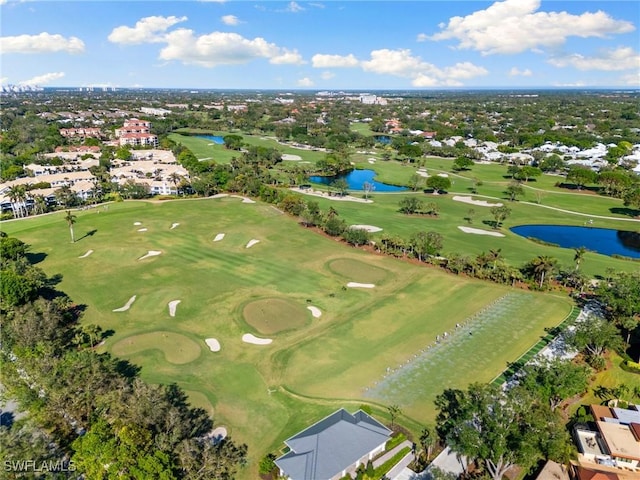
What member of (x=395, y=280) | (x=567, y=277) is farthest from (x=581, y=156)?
(x=395, y=280)

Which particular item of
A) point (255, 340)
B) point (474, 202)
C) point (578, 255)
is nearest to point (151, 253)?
point (255, 340)

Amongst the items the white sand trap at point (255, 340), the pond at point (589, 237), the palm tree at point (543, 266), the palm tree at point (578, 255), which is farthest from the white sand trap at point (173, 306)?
the pond at point (589, 237)

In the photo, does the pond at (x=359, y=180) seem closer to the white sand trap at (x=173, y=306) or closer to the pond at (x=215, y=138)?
the pond at (x=215, y=138)

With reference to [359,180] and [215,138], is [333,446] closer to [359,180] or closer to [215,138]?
[359,180]

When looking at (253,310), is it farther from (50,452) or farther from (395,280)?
(50,452)

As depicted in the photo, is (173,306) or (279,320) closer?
(279,320)
